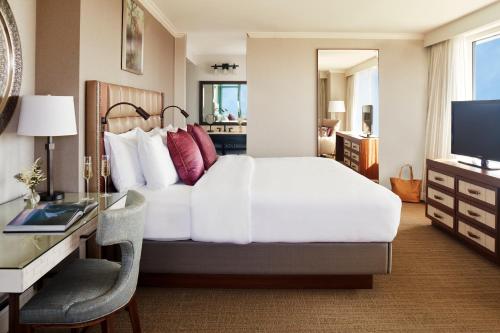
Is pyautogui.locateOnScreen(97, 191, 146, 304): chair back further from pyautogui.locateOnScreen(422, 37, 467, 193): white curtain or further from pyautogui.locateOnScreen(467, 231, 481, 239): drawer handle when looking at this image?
pyautogui.locateOnScreen(422, 37, 467, 193): white curtain

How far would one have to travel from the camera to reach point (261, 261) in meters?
2.71

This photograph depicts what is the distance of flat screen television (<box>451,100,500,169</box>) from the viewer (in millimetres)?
3664

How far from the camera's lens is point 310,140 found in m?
6.15

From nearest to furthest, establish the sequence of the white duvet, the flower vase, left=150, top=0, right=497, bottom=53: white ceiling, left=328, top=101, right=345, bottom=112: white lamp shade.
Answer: the flower vase → the white duvet → left=150, top=0, right=497, bottom=53: white ceiling → left=328, top=101, right=345, bottom=112: white lamp shade

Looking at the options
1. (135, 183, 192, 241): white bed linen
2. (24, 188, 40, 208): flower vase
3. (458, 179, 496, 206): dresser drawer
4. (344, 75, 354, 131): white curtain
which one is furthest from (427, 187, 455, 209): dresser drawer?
(24, 188, 40, 208): flower vase

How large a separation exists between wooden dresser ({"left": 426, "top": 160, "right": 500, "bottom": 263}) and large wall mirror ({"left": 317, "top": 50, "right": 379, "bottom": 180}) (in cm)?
158

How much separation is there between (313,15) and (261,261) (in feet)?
11.3

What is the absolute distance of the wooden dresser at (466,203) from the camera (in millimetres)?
3365

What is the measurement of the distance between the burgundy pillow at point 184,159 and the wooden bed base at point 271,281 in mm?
738

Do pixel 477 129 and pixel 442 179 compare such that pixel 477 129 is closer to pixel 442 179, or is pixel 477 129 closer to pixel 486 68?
pixel 442 179

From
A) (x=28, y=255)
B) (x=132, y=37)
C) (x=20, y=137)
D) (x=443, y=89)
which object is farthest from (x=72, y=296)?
(x=443, y=89)

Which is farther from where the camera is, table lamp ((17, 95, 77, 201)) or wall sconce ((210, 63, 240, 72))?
wall sconce ((210, 63, 240, 72))

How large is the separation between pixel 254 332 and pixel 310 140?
4206 mm

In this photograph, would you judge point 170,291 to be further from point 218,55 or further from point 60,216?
point 218,55
